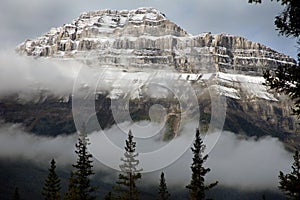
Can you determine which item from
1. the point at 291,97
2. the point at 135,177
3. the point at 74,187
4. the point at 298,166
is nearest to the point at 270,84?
the point at 291,97

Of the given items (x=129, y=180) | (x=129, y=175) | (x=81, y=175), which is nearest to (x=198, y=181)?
(x=129, y=180)

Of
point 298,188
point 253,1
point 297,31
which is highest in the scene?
point 253,1

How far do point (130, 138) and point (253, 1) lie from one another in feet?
103

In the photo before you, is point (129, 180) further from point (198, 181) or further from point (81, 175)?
point (198, 181)

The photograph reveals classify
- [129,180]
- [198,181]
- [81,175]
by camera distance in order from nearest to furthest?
[198,181]
[129,180]
[81,175]

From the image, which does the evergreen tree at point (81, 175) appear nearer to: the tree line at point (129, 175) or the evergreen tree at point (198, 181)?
the tree line at point (129, 175)

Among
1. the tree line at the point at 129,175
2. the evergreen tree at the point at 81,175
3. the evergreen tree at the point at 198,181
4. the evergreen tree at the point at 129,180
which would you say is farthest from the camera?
the evergreen tree at the point at 81,175

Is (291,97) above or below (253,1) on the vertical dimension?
below

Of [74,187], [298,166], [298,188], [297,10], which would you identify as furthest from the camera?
A: [74,187]

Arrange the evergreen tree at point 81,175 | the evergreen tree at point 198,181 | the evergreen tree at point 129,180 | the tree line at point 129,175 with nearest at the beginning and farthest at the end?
the evergreen tree at point 198,181, the tree line at point 129,175, the evergreen tree at point 129,180, the evergreen tree at point 81,175

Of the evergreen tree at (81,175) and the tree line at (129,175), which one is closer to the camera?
the tree line at (129,175)

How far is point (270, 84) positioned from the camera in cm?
1689

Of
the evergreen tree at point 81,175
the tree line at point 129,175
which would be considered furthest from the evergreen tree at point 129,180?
the evergreen tree at point 81,175

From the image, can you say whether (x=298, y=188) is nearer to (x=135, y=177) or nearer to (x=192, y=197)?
(x=192, y=197)
